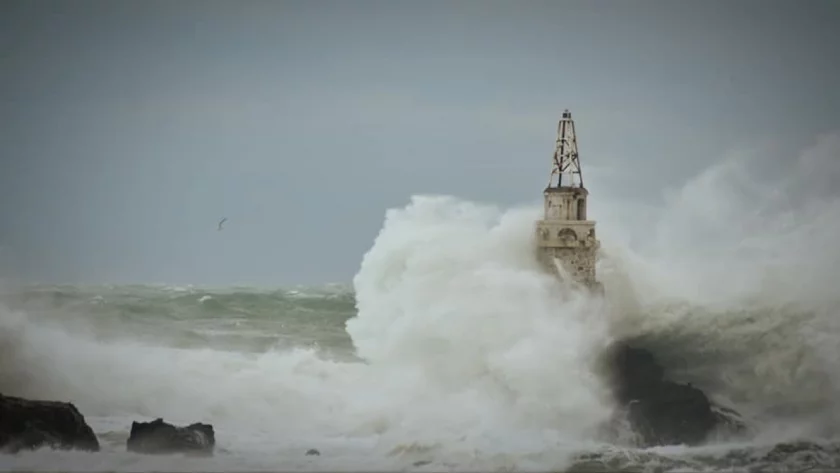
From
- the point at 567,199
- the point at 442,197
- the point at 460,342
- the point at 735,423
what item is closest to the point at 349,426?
the point at 460,342

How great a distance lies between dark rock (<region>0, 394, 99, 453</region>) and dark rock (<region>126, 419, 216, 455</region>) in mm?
334

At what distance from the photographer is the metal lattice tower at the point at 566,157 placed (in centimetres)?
911

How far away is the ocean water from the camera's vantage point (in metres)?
8.65

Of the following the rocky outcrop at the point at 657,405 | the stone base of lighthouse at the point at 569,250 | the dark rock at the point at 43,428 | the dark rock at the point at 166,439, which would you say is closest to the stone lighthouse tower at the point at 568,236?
the stone base of lighthouse at the point at 569,250

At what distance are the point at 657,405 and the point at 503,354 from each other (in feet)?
4.52

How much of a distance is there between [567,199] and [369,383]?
7.57ft

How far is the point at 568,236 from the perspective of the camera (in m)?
9.03

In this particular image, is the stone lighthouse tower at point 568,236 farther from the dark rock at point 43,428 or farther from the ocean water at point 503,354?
the dark rock at point 43,428

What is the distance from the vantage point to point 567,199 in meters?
A: 9.05

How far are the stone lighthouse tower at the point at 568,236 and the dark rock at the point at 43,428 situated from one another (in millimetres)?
4075

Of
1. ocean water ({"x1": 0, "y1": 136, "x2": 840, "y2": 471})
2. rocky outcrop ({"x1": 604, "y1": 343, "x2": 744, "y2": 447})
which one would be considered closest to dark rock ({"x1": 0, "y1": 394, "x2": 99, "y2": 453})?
ocean water ({"x1": 0, "y1": 136, "x2": 840, "y2": 471})

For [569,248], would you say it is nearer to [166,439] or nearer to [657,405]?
[657,405]

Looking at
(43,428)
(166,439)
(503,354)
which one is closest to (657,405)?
(503,354)

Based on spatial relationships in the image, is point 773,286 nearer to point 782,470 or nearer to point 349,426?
point 782,470
